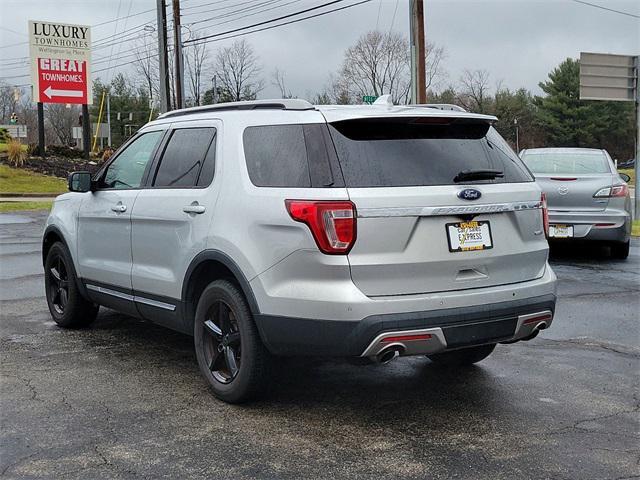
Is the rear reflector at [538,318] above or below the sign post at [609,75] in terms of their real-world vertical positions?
below

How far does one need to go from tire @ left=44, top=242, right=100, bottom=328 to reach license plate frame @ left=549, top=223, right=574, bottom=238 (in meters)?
6.81

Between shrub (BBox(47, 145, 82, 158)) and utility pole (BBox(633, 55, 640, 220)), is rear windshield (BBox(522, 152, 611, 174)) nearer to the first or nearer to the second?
utility pole (BBox(633, 55, 640, 220))

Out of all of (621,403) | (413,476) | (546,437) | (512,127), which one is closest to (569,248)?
(621,403)

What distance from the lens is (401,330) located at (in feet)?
13.3

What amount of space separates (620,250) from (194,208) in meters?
8.46

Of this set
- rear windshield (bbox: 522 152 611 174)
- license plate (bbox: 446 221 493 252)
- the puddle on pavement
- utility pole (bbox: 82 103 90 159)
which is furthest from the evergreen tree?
license plate (bbox: 446 221 493 252)

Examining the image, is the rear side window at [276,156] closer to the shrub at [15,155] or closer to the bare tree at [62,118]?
the shrub at [15,155]

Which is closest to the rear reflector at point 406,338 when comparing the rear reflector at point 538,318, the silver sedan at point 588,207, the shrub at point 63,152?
the rear reflector at point 538,318

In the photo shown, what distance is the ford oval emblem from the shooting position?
14.1 ft

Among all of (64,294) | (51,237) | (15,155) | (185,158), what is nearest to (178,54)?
(15,155)

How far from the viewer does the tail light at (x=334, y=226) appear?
160 inches

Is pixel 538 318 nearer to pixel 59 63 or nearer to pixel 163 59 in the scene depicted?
pixel 163 59

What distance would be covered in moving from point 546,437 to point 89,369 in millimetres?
3203

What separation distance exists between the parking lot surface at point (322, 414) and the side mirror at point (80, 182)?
50.1 inches
